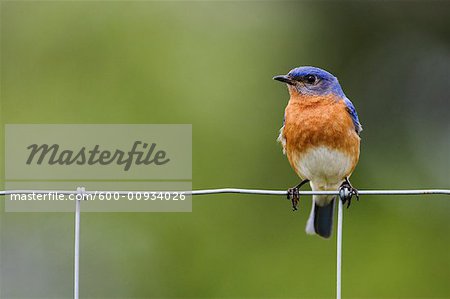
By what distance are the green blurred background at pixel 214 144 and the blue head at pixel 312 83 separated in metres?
1.90

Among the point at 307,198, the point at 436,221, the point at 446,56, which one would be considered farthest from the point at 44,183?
the point at 446,56

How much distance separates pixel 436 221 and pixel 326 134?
2864mm

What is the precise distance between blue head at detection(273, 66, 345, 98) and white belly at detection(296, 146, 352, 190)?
418 mm

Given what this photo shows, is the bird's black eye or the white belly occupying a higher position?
the bird's black eye

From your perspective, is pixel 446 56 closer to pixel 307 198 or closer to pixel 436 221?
pixel 436 221

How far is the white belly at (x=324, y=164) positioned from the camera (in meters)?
5.44

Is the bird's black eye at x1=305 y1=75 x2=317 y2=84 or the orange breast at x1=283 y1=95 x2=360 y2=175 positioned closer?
the orange breast at x1=283 y1=95 x2=360 y2=175

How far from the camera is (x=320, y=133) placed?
5.42 meters

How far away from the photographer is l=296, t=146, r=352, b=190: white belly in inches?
214

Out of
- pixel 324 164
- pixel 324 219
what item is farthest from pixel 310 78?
pixel 324 219
